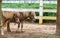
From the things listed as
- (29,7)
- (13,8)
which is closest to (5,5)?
(13,8)

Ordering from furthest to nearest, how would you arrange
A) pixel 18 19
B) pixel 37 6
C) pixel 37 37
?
pixel 37 6 < pixel 18 19 < pixel 37 37

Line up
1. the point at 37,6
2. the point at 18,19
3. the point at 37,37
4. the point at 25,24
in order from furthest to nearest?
the point at 37,6, the point at 25,24, the point at 18,19, the point at 37,37

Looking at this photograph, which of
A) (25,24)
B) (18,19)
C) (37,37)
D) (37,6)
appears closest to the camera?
(37,37)

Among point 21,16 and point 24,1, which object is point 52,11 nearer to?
point 24,1

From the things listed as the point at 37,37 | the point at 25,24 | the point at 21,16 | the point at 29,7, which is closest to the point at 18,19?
the point at 21,16

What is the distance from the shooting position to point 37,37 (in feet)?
3.53

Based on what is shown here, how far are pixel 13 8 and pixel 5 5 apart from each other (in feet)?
1.27

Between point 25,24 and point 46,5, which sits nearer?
point 25,24

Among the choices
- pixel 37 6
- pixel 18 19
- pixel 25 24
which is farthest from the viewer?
pixel 37 6

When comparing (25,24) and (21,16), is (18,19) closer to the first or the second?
(21,16)

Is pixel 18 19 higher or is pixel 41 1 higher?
pixel 41 1

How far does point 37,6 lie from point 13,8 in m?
0.89

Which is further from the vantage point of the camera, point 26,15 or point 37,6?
point 37,6

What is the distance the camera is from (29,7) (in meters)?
6.76
